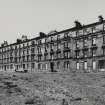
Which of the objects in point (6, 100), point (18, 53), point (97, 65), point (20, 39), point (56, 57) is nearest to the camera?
point (6, 100)

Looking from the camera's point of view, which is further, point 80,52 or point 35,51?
point 35,51

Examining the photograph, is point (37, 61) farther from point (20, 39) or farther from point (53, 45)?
point (20, 39)

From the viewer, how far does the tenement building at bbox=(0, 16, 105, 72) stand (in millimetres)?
39188

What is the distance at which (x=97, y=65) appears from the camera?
38938 millimetres

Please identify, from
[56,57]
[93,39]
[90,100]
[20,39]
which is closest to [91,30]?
[93,39]

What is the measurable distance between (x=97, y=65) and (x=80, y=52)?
18.4 feet

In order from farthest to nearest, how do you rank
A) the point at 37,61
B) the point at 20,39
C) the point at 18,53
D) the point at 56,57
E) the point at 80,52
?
the point at 20,39
the point at 18,53
the point at 37,61
the point at 56,57
the point at 80,52

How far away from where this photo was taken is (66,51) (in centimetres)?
4616

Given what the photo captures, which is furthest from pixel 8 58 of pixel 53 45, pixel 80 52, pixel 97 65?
pixel 97 65

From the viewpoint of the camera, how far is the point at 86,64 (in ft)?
135

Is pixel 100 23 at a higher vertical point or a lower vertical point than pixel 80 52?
higher

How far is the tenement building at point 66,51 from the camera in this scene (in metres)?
39.2

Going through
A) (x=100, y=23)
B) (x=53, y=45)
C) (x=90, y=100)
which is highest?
(x=100, y=23)

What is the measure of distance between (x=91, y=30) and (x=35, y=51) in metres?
22.2
